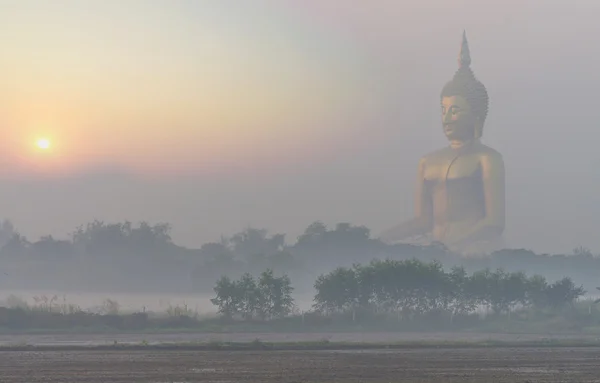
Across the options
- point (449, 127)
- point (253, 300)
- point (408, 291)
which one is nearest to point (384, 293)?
point (408, 291)

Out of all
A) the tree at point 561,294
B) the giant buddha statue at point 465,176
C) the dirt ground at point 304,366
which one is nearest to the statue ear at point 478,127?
the giant buddha statue at point 465,176

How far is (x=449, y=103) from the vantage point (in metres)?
123

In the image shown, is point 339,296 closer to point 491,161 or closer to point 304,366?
point 304,366

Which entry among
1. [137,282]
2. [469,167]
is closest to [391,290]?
[469,167]

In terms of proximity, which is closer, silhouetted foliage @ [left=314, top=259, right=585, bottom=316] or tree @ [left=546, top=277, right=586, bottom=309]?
silhouetted foliage @ [left=314, top=259, right=585, bottom=316]

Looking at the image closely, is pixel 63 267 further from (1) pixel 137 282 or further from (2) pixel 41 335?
(2) pixel 41 335

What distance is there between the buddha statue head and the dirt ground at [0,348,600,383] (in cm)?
7900

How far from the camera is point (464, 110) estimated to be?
12244 cm

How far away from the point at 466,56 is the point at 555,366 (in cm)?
9945

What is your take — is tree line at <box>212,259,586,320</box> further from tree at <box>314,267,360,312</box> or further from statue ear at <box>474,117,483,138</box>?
statue ear at <box>474,117,483,138</box>

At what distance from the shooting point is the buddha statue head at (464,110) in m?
122

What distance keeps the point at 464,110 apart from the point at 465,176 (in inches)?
361

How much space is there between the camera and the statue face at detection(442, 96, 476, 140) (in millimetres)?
122250

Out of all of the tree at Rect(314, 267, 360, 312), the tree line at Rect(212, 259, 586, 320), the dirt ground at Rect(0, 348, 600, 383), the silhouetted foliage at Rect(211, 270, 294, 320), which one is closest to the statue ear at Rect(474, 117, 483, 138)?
the tree line at Rect(212, 259, 586, 320)
